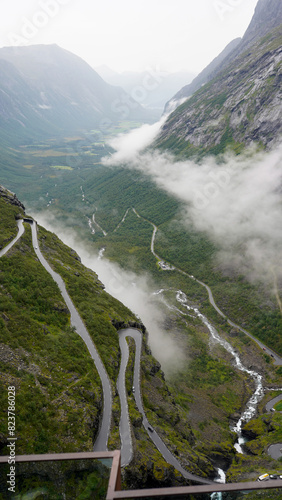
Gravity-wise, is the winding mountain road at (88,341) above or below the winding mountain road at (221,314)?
below

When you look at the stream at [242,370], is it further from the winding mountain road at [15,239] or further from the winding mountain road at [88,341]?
the winding mountain road at [15,239]

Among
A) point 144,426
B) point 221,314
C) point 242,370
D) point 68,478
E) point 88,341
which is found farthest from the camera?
point 221,314

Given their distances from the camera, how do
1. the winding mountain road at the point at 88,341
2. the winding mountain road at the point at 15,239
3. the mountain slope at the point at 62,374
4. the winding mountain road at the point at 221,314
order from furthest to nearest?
the winding mountain road at the point at 221,314 → the winding mountain road at the point at 15,239 → the winding mountain road at the point at 88,341 → the mountain slope at the point at 62,374

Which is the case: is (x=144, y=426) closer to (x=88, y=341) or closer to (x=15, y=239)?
(x=88, y=341)

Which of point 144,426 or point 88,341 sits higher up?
point 88,341

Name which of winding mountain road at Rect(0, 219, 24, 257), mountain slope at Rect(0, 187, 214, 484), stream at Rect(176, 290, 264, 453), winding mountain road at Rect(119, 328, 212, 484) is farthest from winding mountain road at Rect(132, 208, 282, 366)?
winding mountain road at Rect(0, 219, 24, 257)

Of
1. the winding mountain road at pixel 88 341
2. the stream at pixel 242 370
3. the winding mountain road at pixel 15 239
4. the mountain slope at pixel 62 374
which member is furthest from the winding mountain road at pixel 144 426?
the winding mountain road at pixel 15 239

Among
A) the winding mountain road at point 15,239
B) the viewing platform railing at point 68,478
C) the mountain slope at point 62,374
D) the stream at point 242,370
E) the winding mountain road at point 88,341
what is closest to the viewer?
the viewing platform railing at point 68,478

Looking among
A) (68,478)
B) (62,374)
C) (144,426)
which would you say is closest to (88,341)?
(62,374)

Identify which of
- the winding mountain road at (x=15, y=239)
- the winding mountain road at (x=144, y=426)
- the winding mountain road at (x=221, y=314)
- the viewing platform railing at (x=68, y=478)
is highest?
the winding mountain road at (x=221, y=314)

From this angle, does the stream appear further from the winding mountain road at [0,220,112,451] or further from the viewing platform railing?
the viewing platform railing

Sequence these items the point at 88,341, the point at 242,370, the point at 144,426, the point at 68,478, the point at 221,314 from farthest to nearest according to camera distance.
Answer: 1. the point at 221,314
2. the point at 242,370
3. the point at 88,341
4. the point at 144,426
5. the point at 68,478

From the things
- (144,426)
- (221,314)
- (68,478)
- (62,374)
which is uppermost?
(221,314)

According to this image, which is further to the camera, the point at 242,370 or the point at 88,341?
the point at 242,370
